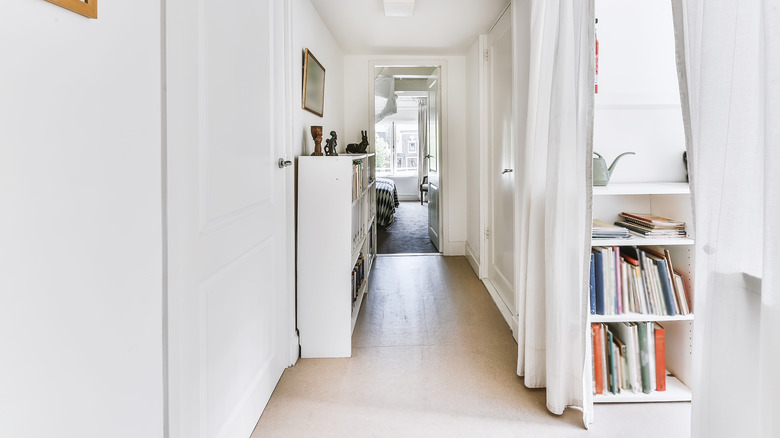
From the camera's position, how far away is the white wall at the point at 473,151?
13.5ft

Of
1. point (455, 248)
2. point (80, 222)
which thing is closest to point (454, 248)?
point (455, 248)

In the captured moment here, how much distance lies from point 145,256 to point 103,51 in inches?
18.2

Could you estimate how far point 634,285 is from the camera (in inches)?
73.8

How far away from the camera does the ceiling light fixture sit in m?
3.00

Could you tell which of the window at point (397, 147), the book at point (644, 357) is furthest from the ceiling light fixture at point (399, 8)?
the window at point (397, 147)

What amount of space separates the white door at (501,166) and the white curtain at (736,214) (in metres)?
1.95

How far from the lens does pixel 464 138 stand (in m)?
4.83

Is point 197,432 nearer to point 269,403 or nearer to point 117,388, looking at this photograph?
point 117,388

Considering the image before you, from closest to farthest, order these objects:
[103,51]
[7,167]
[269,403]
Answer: [7,167], [103,51], [269,403]

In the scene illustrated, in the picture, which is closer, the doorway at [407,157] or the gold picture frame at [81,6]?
the gold picture frame at [81,6]

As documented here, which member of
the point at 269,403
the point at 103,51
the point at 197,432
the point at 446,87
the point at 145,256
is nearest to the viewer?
the point at 103,51

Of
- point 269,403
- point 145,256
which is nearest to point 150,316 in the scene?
point 145,256

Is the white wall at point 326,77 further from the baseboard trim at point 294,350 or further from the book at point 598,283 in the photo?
the book at point 598,283

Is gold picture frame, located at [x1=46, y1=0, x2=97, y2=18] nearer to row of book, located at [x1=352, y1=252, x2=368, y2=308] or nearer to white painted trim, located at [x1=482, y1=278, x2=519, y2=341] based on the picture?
row of book, located at [x1=352, y1=252, x2=368, y2=308]
